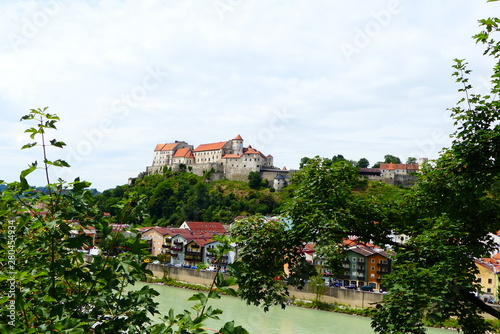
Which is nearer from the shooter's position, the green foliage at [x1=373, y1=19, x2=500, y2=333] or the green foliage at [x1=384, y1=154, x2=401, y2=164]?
the green foliage at [x1=373, y1=19, x2=500, y2=333]

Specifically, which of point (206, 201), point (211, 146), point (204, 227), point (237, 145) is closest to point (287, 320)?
point (204, 227)

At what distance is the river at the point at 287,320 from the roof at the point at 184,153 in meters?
46.8

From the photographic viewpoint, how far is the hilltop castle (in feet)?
207

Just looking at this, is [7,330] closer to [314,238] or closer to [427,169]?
[314,238]

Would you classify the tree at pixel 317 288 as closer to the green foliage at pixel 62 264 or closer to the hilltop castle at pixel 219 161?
the green foliage at pixel 62 264

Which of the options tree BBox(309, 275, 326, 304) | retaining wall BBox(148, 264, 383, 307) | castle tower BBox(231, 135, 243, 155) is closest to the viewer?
retaining wall BBox(148, 264, 383, 307)

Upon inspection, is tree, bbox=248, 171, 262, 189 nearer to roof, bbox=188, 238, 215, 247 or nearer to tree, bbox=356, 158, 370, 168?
tree, bbox=356, 158, 370, 168

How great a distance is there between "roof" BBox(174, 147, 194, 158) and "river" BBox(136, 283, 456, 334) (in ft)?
153

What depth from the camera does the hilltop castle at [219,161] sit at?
6312 centimetres

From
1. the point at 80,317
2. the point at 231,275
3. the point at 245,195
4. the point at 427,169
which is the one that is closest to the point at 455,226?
the point at 427,169

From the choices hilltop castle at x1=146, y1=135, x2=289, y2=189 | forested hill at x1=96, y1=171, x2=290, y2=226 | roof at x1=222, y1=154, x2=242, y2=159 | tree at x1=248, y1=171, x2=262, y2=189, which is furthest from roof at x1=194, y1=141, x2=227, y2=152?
tree at x1=248, y1=171, x2=262, y2=189

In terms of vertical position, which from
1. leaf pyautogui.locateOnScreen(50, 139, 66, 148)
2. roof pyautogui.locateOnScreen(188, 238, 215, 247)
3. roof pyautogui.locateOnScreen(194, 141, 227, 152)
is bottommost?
roof pyautogui.locateOnScreen(188, 238, 215, 247)

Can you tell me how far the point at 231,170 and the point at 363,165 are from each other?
2008cm

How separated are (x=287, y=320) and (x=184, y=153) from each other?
53.0m
